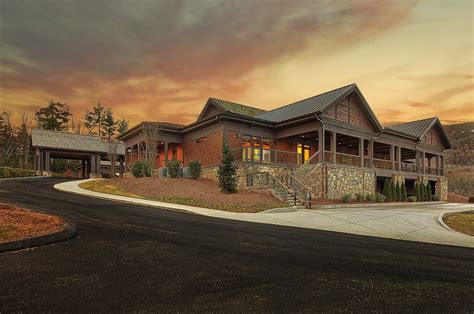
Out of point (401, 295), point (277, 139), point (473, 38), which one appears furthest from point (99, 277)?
point (473, 38)

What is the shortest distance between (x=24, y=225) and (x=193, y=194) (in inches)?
443

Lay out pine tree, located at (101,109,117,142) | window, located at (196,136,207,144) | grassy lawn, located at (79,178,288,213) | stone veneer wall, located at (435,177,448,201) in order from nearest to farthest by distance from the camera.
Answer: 1. grassy lawn, located at (79,178,288,213)
2. window, located at (196,136,207,144)
3. stone veneer wall, located at (435,177,448,201)
4. pine tree, located at (101,109,117,142)

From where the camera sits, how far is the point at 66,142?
39188 millimetres

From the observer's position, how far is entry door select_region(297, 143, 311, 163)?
95.2ft

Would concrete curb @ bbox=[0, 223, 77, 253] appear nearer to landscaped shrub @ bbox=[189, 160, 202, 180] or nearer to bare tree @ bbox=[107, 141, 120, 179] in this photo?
landscaped shrub @ bbox=[189, 160, 202, 180]

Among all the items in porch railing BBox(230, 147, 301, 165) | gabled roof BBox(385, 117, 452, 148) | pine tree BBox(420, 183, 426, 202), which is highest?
gabled roof BBox(385, 117, 452, 148)

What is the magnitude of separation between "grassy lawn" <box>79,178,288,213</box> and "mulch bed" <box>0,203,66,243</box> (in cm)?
826

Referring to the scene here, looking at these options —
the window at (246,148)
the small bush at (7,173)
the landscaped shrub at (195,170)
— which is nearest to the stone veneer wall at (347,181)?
the window at (246,148)

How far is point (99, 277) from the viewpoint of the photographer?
15.4 feet

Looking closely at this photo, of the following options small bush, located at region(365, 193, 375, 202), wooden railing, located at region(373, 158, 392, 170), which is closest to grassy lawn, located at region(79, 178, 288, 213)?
small bush, located at region(365, 193, 375, 202)

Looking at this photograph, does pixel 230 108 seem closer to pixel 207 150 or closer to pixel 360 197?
pixel 207 150

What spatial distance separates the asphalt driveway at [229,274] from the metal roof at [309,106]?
17.3 meters

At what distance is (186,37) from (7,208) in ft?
58.5

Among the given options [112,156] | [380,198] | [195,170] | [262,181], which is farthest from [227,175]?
[112,156]
